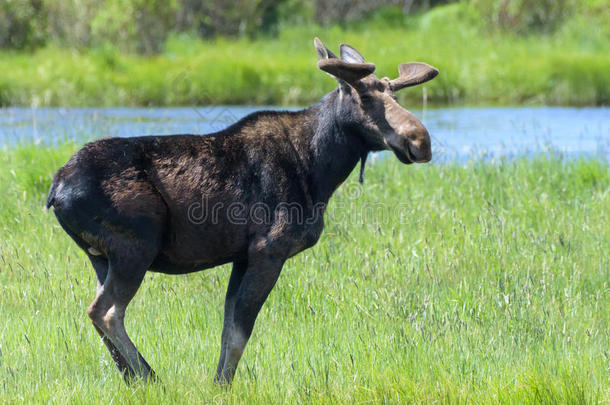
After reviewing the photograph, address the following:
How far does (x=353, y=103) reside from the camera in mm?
4641

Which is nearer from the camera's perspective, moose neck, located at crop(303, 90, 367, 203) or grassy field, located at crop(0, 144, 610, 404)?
grassy field, located at crop(0, 144, 610, 404)

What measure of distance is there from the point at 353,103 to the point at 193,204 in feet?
3.49

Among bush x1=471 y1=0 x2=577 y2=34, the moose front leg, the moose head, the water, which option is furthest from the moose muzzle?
bush x1=471 y1=0 x2=577 y2=34

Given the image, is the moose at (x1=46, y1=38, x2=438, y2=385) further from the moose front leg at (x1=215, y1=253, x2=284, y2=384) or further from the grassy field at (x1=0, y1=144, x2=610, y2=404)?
the grassy field at (x1=0, y1=144, x2=610, y2=404)

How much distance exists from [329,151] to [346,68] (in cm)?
62

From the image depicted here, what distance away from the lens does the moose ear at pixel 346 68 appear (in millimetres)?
4320

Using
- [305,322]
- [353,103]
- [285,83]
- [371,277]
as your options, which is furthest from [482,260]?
[285,83]

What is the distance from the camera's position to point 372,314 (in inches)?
231

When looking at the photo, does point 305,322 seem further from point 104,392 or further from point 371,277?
point 104,392

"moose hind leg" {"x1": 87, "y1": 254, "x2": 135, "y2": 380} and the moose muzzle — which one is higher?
the moose muzzle

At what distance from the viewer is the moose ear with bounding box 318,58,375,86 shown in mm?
4320

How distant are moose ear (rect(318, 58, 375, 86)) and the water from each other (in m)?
8.03

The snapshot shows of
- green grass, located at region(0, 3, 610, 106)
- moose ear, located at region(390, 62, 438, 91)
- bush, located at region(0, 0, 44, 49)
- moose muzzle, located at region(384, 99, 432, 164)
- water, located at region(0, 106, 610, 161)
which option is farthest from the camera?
bush, located at region(0, 0, 44, 49)
